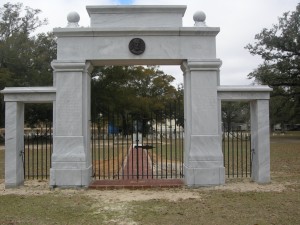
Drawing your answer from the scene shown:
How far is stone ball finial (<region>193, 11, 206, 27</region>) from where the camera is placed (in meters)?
10.6

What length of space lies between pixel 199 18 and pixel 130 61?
7.39 feet

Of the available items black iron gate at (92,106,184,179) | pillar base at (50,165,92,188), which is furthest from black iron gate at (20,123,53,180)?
black iron gate at (92,106,184,179)

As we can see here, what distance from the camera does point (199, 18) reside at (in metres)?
10.6

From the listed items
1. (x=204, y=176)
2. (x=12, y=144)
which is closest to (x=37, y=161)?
(x=12, y=144)

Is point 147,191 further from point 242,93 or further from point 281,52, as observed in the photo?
point 281,52

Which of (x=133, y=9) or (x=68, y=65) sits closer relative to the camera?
(x=68, y=65)

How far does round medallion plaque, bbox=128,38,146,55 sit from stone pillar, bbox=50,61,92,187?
1360 millimetres

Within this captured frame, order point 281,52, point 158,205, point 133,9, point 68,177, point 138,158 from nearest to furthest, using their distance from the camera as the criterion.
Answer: point 158,205 < point 68,177 < point 133,9 < point 138,158 < point 281,52

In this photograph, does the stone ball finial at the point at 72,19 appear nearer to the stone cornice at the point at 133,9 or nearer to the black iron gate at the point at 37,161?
the stone cornice at the point at 133,9

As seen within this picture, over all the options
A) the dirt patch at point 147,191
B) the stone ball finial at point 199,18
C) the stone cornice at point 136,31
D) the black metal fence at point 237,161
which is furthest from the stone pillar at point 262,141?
the stone ball finial at point 199,18

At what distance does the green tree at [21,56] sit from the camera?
115ft

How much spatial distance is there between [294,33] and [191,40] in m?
26.1

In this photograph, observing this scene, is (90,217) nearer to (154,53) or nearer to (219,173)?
(219,173)

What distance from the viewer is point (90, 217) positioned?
7117mm
